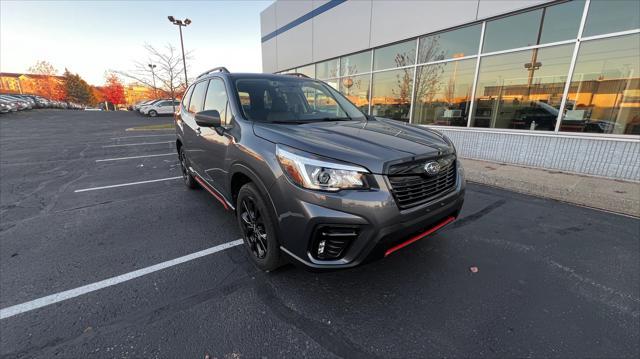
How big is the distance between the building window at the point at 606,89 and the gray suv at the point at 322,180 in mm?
5450

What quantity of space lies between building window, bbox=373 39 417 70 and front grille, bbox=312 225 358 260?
28.4ft

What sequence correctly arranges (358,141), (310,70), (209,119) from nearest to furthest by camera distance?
(358,141) → (209,119) → (310,70)

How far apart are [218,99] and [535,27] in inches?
294

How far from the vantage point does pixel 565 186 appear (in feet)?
15.8

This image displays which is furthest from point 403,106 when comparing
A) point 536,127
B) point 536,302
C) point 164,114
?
point 164,114

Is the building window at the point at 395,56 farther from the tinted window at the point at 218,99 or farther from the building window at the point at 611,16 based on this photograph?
the tinted window at the point at 218,99

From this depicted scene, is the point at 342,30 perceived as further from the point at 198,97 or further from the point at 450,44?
the point at 198,97

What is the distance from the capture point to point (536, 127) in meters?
6.37

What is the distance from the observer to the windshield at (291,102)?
2758mm

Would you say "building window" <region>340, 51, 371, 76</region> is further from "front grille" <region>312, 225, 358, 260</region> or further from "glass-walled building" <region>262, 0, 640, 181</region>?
"front grille" <region>312, 225, 358, 260</region>

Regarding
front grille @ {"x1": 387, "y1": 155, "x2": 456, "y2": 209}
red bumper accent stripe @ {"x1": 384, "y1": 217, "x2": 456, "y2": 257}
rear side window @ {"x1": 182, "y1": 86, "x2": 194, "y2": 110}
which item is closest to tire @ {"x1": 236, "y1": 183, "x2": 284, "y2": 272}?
red bumper accent stripe @ {"x1": 384, "y1": 217, "x2": 456, "y2": 257}

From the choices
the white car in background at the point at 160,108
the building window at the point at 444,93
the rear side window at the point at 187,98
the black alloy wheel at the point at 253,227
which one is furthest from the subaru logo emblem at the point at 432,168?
the white car in background at the point at 160,108

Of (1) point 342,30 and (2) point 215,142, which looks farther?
(1) point 342,30

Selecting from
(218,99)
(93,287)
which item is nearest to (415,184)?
(218,99)
